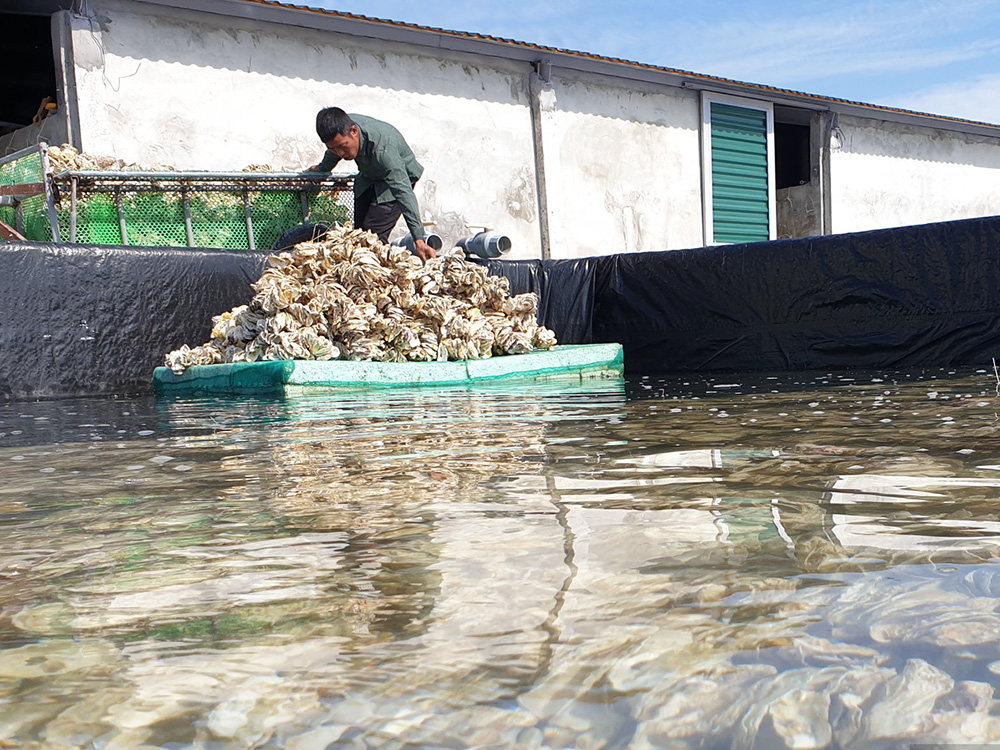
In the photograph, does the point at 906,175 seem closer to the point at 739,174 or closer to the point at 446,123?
the point at 739,174

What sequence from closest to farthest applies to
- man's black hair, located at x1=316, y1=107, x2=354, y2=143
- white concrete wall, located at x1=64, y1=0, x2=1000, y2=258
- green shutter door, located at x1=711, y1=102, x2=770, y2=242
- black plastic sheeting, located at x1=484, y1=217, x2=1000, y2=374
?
black plastic sheeting, located at x1=484, y1=217, x2=1000, y2=374, man's black hair, located at x1=316, y1=107, x2=354, y2=143, white concrete wall, located at x1=64, y1=0, x2=1000, y2=258, green shutter door, located at x1=711, y1=102, x2=770, y2=242

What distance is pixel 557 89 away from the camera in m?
12.0

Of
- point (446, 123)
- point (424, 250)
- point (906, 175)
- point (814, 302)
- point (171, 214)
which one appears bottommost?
point (814, 302)

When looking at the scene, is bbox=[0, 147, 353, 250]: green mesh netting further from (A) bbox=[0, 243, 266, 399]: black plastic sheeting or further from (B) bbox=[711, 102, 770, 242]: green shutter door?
(B) bbox=[711, 102, 770, 242]: green shutter door

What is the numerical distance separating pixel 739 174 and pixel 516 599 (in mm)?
14051

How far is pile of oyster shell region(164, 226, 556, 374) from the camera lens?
580 centimetres

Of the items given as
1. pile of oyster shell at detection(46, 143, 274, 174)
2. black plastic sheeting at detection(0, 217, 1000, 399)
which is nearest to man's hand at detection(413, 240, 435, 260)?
black plastic sheeting at detection(0, 217, 1000, 399)

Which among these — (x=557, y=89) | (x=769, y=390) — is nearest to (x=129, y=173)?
(x=769, y=390)

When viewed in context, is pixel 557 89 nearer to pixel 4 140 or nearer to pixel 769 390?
pixel 4 140

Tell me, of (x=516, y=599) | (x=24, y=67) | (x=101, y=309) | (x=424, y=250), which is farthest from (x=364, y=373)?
(x=24, y=67)

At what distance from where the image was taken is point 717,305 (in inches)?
282

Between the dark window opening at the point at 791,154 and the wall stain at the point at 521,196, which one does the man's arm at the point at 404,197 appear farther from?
the dark window opening at the point at 791,154

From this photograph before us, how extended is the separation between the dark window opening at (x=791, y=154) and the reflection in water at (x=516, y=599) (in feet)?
56.9

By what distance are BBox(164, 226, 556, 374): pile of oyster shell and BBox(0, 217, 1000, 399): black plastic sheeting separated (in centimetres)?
44
